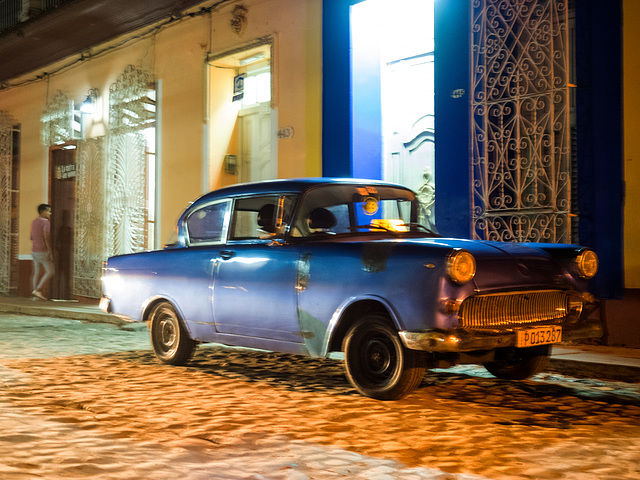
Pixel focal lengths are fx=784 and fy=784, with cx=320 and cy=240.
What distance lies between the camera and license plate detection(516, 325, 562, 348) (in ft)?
16.2

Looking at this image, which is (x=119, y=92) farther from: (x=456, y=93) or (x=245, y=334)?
(x=245, y=334)

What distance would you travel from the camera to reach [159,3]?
44.0 ft

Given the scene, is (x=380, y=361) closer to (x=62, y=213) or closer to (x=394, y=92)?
(x=394, y=92)

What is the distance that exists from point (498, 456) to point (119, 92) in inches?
508

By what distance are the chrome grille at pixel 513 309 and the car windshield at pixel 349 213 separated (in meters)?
1.11

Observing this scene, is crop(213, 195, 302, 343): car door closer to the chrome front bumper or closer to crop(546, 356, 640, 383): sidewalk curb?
the chrome front bumper

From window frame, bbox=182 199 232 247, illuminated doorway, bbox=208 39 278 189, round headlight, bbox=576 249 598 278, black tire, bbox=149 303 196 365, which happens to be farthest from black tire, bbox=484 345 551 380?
illuminated doorway, bbox=208 39 278 189

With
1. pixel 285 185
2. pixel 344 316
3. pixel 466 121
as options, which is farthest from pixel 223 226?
pixel 466 121

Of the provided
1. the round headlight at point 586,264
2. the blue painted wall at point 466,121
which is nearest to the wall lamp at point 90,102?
the blue painted wall at point 466,121

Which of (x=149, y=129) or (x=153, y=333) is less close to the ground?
(x=149, y=129)

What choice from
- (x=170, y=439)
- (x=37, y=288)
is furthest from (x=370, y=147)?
(x=37, y=288)

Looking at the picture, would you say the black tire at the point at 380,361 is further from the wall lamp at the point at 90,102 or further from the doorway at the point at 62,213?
the doorway at the point at 62,213

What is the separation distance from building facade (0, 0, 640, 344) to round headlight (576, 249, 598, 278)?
2.40 m

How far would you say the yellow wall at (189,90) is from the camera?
11.4 meters
